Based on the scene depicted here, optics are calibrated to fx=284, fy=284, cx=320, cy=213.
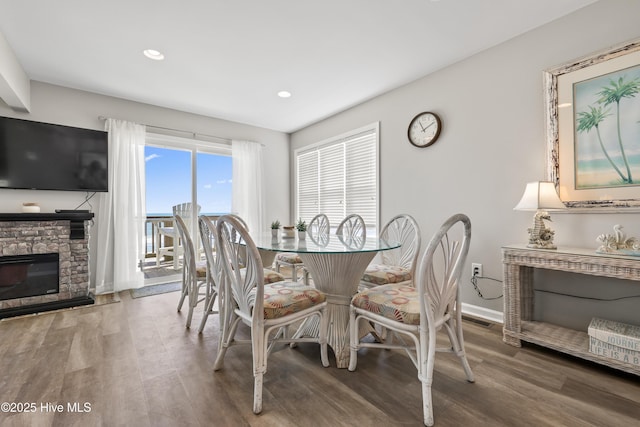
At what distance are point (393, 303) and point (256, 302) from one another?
0.76 meters

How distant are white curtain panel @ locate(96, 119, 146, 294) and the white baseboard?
3.94m

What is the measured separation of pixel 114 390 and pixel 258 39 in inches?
107

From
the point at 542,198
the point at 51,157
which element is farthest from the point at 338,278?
the point at 51,157

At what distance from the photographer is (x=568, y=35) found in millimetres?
2176

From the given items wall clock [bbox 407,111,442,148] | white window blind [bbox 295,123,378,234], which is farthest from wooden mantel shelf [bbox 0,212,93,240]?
wall clock [bbox 407,111,442,148]

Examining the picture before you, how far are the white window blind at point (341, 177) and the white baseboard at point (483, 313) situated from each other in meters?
1.40

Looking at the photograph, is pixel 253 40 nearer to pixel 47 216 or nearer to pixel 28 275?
pixel 47 216

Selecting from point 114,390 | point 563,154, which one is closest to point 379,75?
point 563,154

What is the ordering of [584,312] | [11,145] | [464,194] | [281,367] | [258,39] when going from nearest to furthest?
[281,367], [584,312], [258,39], [464,194], [11,145]

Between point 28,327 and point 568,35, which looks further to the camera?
point 28,327

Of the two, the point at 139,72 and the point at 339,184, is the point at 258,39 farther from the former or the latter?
the point at 339,184

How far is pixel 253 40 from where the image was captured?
248cm

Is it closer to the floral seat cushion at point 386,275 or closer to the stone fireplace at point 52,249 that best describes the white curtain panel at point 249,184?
the stone fireplace at point 52,249

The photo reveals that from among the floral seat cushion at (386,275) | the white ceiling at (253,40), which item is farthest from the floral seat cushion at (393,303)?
the white ceiling at (253,40)
